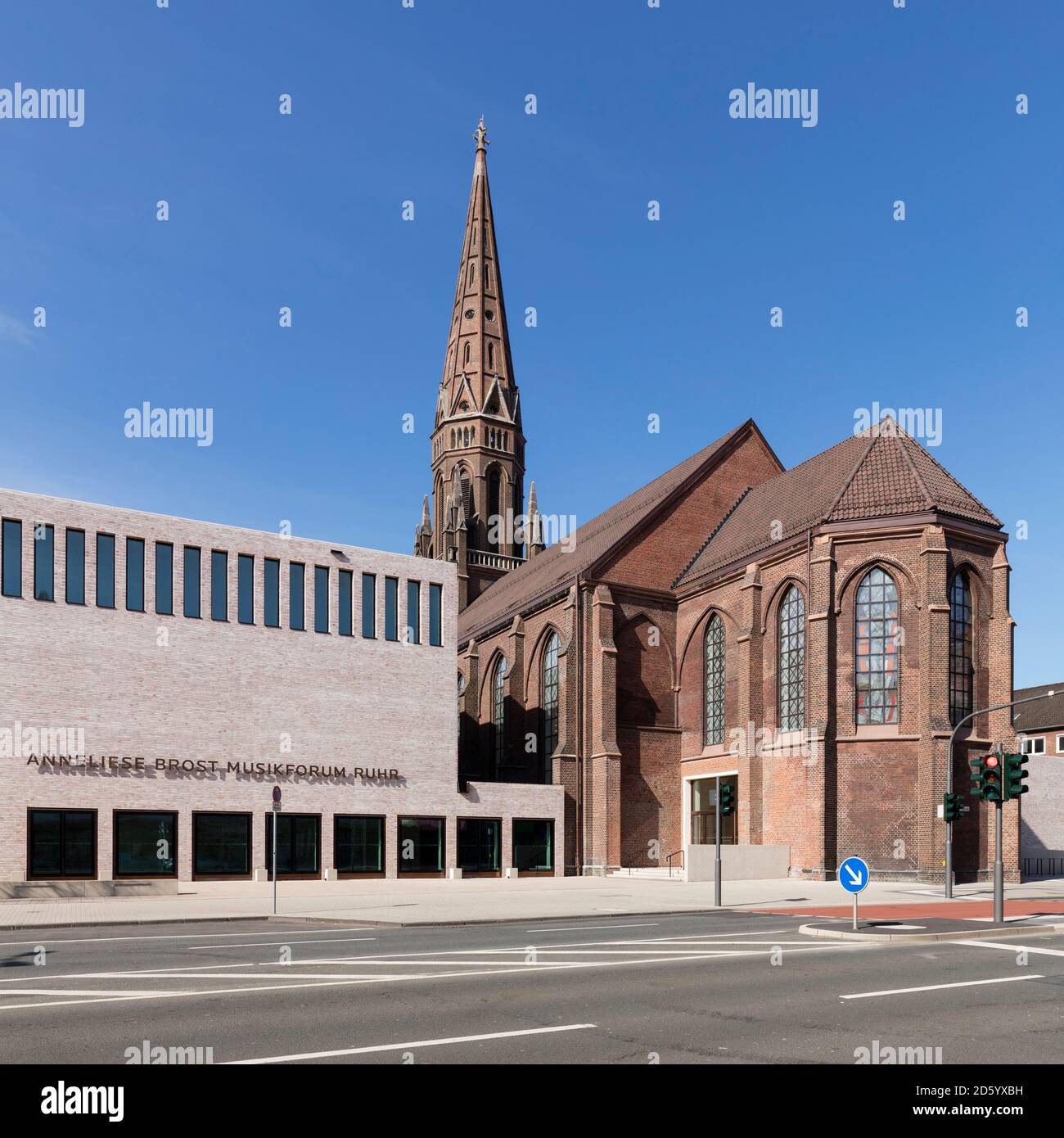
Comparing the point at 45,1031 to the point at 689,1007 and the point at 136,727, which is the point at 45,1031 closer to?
the point at 689,1007

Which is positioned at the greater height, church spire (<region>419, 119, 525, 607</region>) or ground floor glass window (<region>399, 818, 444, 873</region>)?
church spire (<region>419, 119, 525, 607</region>)

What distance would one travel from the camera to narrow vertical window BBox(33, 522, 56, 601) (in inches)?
1346

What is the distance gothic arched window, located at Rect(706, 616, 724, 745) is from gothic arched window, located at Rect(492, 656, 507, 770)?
40.9 feet

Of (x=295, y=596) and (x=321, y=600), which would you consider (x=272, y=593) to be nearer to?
(x=295, y=596)

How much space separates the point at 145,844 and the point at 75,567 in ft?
28.3

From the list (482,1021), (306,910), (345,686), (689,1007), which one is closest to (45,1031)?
(482,1021)

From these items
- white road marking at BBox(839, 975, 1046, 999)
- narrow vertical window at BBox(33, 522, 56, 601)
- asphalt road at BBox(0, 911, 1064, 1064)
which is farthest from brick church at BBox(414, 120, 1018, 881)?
narrow vertical window at BBox(33, 522, 56, 601)

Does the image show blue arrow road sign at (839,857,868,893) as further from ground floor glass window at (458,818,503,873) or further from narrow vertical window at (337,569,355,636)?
ground floor glass window at (458,818,503,873)

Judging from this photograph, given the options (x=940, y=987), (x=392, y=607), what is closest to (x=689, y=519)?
(x=392, y=607)

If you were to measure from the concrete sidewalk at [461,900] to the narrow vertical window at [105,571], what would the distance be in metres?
8.95

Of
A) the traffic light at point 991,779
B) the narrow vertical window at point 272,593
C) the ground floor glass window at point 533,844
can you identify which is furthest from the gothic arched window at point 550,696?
the traffic light at point 991,779

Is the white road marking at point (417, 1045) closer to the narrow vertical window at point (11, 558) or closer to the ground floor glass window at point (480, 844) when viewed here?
the narrow vertical window at point (11, 558)
